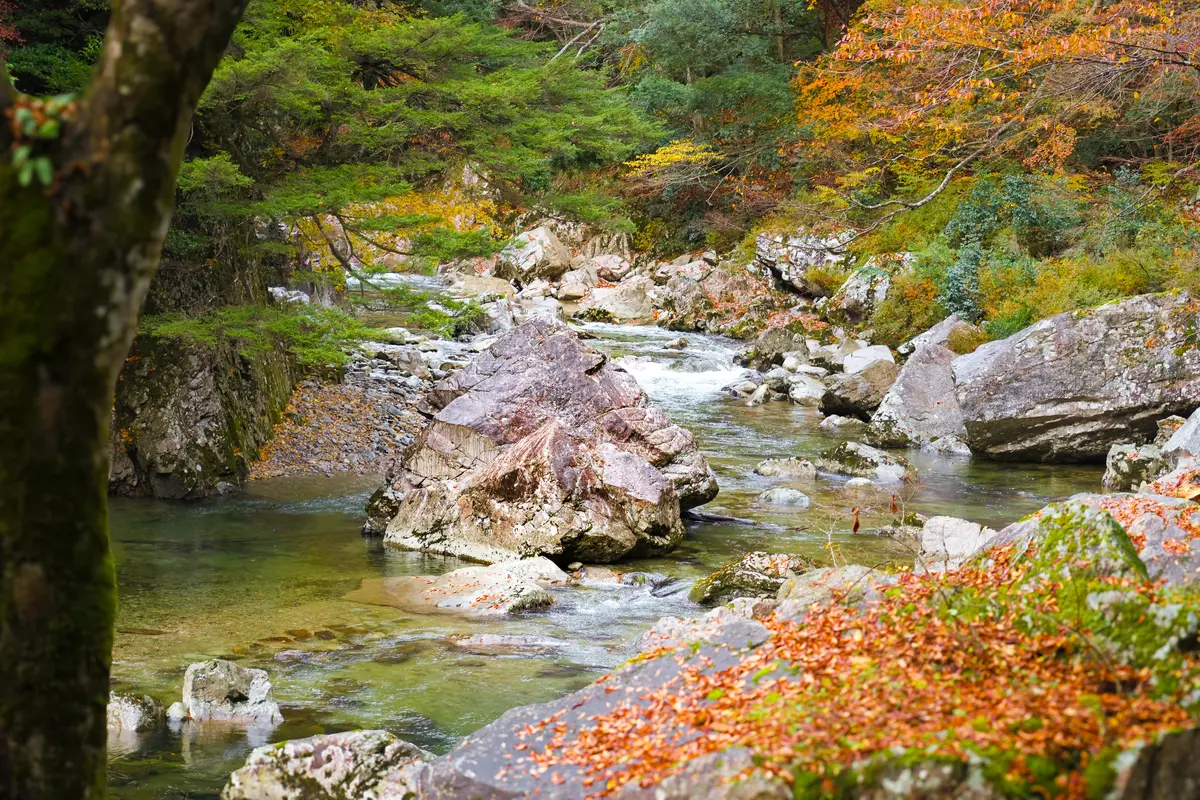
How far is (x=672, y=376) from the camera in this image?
76.3 ft

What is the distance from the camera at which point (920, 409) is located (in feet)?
59.8

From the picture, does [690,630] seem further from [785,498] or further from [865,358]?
[865,358]

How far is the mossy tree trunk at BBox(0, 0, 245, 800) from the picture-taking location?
3635 mm

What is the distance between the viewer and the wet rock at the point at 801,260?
2802cm

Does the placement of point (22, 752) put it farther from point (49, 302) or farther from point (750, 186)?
point (750, 186)

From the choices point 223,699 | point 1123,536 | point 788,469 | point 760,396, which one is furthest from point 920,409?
point 223,699

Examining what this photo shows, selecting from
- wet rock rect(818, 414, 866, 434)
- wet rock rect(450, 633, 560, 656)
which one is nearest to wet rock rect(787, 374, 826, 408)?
wet rock rect(818, 414, 866, 434)

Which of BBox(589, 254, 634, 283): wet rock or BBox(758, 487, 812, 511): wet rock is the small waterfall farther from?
BBox(589, 254, 634, 283): wet rock

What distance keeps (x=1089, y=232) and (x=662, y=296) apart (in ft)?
42.2

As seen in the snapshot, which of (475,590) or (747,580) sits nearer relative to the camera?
(747,580)

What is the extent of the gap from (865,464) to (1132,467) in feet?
12.3

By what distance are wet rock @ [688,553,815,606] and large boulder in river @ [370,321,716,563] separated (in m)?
1.67

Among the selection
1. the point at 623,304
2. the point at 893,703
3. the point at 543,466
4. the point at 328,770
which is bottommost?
the point at 328,770

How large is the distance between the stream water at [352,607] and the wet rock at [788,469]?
0.24 meters
